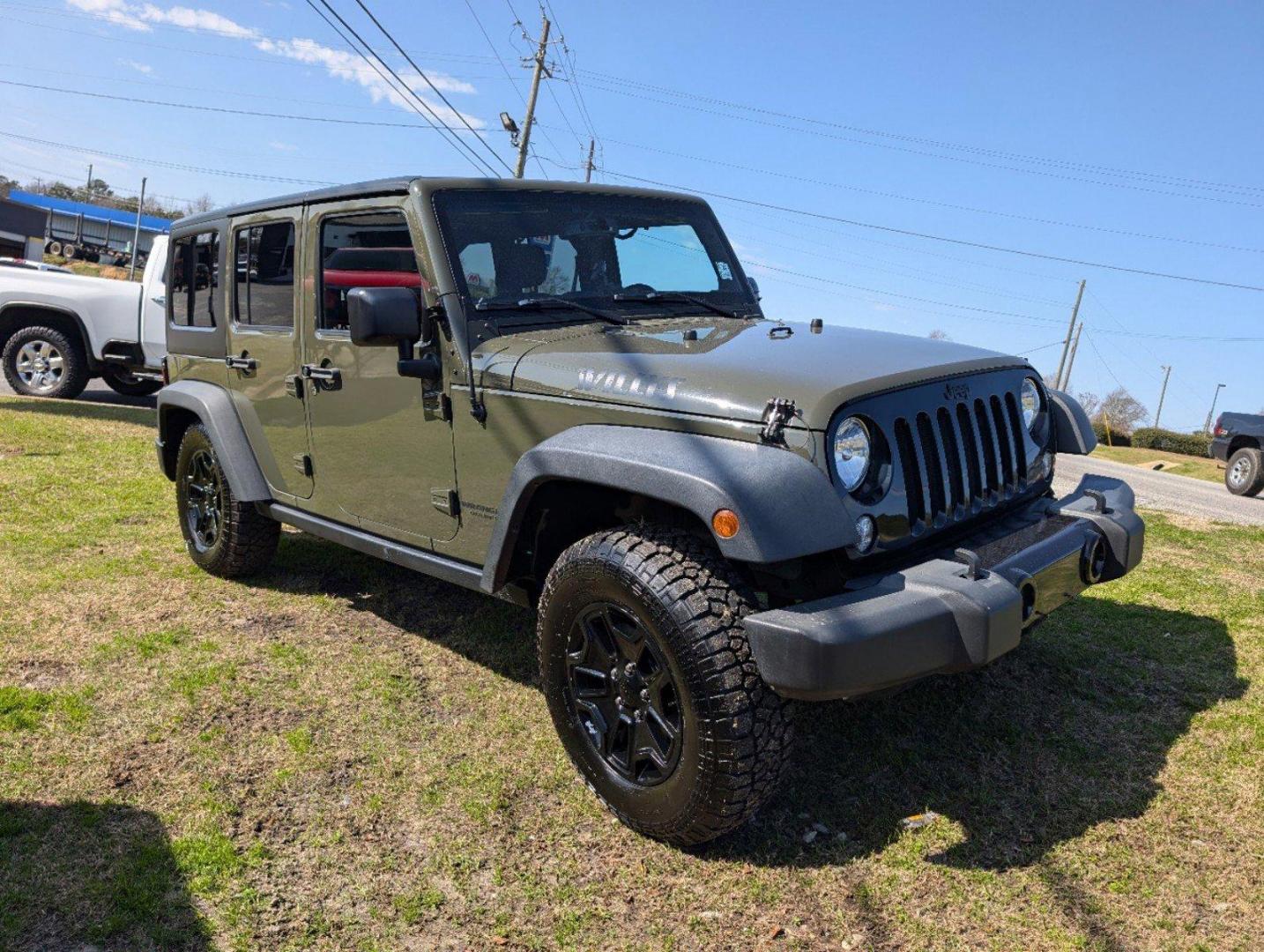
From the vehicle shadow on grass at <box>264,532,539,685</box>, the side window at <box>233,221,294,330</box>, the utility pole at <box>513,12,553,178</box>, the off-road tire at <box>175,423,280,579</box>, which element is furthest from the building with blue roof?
the side window at <box>233,221,294,330</box>

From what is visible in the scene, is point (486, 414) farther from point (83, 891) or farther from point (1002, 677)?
point (1002, 677)

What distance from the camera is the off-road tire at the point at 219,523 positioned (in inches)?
195

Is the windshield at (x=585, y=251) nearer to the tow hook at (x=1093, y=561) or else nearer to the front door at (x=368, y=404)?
the front door at (x=368, y=404)

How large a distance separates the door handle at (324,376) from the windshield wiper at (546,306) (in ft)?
2.74

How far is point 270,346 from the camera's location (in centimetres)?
455

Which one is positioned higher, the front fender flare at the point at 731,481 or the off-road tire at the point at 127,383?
the front fender flare at the point at 731,481

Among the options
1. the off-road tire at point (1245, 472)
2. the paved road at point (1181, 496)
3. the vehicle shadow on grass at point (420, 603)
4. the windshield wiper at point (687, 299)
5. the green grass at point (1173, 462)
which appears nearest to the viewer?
the windshield wiper at point (687, 299)

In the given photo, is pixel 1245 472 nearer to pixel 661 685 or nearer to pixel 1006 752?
pixel 1006 752

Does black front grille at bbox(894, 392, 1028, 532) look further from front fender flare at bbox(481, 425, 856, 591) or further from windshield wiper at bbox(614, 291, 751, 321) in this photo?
windshield wiper at bbox(614, 291, 751, 321)

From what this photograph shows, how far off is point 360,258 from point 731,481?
2204mm

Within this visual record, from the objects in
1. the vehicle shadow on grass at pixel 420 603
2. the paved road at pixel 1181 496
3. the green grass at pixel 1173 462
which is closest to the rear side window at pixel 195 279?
the vehicle shadow on grass at pixel 420 603

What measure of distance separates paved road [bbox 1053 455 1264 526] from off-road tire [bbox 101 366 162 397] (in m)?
10.0

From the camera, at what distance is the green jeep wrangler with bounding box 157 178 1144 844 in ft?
8.51

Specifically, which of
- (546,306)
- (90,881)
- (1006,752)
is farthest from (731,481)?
(90,881)
